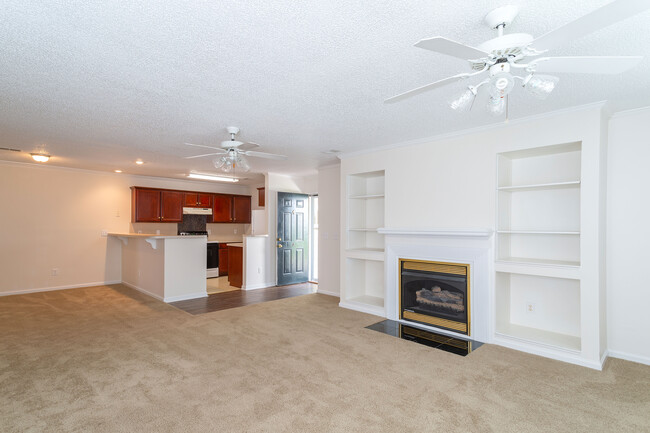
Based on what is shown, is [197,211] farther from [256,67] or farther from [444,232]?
[256,67]

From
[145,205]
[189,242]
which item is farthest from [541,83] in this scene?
[145,205]

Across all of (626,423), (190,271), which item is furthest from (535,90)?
(190,271)

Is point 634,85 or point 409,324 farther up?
point 634,85

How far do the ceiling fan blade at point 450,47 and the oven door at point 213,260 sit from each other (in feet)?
25.0

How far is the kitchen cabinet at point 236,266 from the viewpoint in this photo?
7098mm

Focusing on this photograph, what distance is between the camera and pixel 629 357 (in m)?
3.32

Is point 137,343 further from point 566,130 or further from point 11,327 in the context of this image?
point 566,130

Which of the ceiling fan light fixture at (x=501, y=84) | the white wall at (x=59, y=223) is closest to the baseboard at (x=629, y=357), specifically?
the ceiling fan light fixture at (x=501, y=84)

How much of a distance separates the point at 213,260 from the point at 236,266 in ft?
4.60

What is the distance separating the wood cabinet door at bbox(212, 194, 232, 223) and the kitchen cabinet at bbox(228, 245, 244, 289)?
166 cm

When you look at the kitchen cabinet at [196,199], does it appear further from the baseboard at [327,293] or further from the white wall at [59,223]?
the baseboard at [327,293]

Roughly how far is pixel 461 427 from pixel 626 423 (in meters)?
1.13

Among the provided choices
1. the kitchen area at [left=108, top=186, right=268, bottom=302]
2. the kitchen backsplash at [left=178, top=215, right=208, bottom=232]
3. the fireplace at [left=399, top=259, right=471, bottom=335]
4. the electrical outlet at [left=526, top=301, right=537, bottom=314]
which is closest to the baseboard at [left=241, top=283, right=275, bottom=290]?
the kitchen area at [left=108, top=186, right=268, bottom=302]

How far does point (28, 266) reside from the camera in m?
6.38
